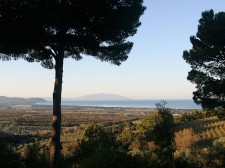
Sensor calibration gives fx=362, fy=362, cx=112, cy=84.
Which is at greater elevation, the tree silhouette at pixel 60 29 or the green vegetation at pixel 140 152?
the tree silhouette at pixel 60 29

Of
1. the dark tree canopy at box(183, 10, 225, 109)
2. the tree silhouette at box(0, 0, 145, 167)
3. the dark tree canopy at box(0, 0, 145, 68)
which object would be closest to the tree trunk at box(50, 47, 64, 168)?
the tree silhouette at box(0, 0, 145, 167)

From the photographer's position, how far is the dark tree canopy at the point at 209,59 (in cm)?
2544

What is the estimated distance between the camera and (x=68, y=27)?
15984 millimetres

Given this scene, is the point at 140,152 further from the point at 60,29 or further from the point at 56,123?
the point at 60,29

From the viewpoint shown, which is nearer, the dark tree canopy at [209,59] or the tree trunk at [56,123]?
the tree trunk at [56,123]

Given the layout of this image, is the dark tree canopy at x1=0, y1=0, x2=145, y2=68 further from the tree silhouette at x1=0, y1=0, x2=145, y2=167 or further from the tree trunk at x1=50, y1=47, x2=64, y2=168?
the tree trunk at x1=50, y1=47, x2=64, y2=168

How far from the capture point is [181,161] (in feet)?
86.7

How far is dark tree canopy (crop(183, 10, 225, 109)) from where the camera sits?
2544cm

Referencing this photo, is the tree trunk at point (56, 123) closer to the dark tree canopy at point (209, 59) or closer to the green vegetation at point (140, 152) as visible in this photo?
the green vegetation at point (140, 152)

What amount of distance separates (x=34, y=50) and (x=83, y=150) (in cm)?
937

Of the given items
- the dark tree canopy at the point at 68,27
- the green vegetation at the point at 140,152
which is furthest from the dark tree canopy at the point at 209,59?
the dark tree canopy at the point at 68,27

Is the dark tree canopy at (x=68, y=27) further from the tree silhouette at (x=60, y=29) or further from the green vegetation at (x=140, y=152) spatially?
the green vegetation at (x=140, y=152)

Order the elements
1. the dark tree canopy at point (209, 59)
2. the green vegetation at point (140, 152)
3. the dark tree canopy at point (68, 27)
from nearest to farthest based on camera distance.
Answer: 1. the green vegetation at point (140, 152)
2. the dark tree canopy at point (68, 27)
3. the dark tree canopy at point (209, 59)

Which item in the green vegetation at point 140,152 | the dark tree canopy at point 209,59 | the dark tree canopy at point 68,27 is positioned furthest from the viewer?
the dark tree canopy at point 209,59
